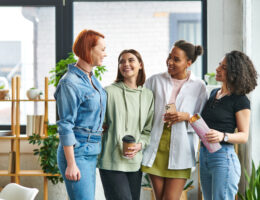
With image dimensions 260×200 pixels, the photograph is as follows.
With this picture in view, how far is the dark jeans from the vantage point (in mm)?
2104

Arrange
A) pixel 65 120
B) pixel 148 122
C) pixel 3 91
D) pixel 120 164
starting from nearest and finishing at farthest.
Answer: pixel 65 120, pixel 120 164, pixel 148 122, pixel 3 91

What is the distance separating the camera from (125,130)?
216cm

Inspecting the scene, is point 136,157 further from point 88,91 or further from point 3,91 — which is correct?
point 3,91

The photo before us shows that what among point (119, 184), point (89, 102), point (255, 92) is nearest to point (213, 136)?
point (119, 184)

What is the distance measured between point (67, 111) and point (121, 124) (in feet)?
1.29

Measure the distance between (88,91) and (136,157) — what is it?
531 mm

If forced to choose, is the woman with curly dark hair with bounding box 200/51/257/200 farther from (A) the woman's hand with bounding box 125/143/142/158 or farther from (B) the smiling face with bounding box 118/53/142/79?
(B) the smiling face with bounding box 118/53/142/79

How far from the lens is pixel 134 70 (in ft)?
7.31

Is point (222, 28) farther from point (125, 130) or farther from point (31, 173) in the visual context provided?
point (31, 173)

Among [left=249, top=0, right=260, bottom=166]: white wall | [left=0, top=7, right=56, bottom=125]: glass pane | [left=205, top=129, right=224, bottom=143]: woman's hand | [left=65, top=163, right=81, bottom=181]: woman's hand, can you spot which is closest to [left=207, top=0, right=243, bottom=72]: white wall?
[left=249, top=0, right=260, bottom=166]: white wall

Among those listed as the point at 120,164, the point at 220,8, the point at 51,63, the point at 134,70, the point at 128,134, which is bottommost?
the point at 120,164

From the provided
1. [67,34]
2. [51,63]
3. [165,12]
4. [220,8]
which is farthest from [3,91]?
[220,8]

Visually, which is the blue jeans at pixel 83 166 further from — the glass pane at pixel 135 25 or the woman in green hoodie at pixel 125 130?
the glass pane at pixel 135 25

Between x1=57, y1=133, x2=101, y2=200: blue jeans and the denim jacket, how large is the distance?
0.18ft
